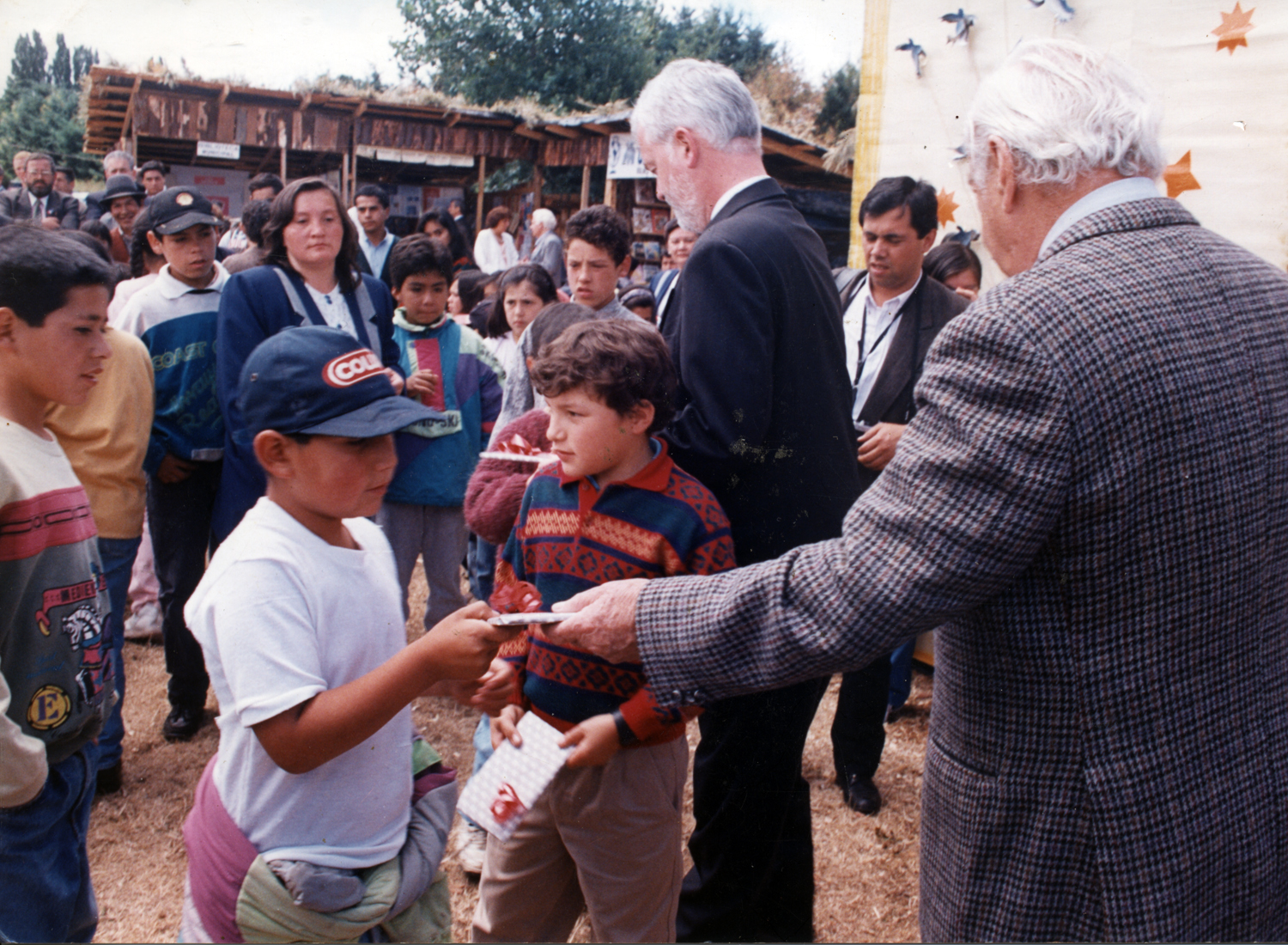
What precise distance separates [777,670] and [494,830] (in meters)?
0.72

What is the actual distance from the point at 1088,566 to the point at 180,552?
3504 millimetres

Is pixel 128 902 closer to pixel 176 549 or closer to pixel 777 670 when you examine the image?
pixel 176 549

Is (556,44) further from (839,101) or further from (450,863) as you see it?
(839,101)

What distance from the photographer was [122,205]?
6.54 meters

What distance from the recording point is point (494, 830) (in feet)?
5.53

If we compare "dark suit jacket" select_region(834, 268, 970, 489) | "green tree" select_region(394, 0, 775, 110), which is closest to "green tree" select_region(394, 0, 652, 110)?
"green tree" select_region(394, 0, 775, 110)

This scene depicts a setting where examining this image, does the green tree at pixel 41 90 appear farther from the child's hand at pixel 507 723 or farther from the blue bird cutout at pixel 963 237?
the blue bird cutout at pixel 963 237

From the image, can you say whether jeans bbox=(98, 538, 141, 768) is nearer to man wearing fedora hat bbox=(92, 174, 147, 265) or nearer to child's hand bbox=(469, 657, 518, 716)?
child's hand bbox=(469, 657, 518, 716)

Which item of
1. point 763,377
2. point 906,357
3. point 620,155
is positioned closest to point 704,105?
point 763,377

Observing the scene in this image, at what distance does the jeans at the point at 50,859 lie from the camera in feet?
5.70

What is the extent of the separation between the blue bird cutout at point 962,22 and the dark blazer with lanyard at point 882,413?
1.23 m

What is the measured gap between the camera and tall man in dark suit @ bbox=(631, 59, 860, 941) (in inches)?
79.3

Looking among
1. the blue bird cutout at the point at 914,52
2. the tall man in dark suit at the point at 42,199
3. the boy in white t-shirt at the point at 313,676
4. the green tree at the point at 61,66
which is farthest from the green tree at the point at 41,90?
the blue bird cutout at the point at 914,52

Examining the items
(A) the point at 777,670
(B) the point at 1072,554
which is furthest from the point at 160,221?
(B) the point at 1072,554
